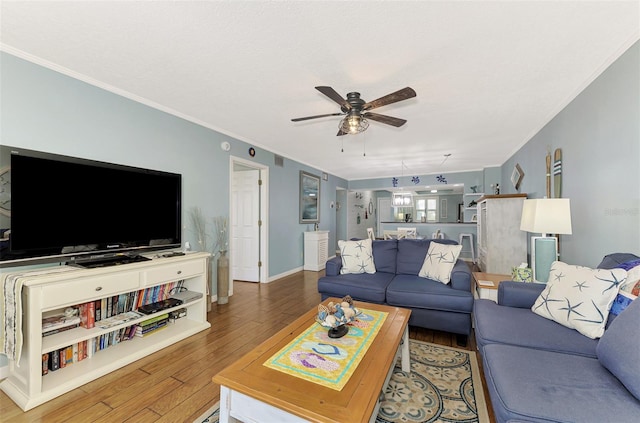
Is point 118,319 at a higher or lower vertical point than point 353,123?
lower

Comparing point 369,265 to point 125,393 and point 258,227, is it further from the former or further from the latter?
point 125,393

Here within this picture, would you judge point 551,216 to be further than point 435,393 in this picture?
Yes

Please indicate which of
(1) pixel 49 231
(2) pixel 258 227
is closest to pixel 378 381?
(1) pixel 49 231

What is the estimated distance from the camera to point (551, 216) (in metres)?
2.34

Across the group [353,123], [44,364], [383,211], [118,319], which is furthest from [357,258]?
[383,211]

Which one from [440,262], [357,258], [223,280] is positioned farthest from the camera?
[223,280]

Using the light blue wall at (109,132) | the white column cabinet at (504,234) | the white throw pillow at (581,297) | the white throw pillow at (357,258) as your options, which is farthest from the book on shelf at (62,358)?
the white column cabinet at (504,234)

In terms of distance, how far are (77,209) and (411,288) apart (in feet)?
10.1

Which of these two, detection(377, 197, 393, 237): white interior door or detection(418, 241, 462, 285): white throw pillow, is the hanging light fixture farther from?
detection(377, 197, 393, 237): white interior door

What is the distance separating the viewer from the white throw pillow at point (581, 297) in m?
1.57

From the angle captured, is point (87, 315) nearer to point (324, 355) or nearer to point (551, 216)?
point (324, 355)

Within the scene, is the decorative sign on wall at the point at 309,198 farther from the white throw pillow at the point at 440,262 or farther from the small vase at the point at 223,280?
the white throw pillow at the point at 440,262

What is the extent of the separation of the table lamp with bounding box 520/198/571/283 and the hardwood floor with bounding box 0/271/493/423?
991mm

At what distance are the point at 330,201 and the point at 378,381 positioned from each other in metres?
6.05
